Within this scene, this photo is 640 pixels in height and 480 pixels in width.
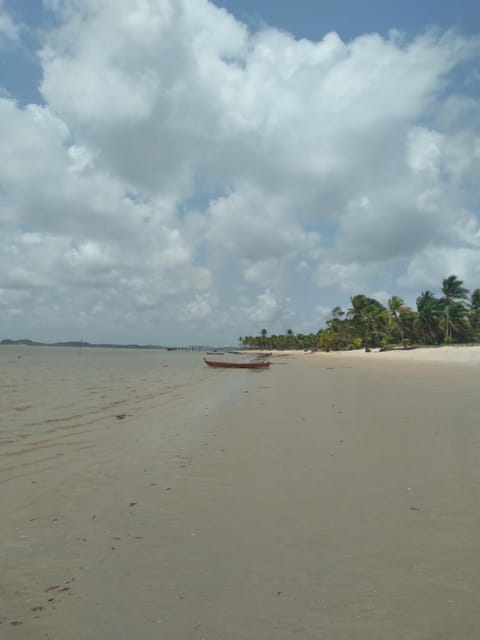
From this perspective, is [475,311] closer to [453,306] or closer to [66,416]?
[453,306]

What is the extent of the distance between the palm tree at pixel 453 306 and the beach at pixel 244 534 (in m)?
79.1

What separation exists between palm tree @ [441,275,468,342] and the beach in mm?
79057

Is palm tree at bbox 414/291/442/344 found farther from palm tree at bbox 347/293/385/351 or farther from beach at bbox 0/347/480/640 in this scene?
beach at bbox 0/347/480/640

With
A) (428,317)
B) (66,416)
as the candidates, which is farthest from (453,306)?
(66,416)

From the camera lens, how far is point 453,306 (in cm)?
8300

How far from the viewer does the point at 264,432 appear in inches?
442

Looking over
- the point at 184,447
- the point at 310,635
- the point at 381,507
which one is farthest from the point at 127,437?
the point at 310,635

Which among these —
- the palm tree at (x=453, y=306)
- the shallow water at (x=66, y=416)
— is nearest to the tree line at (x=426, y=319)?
the palm tree at (x=453, y=306)

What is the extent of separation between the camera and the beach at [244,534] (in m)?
3.47

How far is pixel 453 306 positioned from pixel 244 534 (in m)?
88.3

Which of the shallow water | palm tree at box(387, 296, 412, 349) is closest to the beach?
the shallow water

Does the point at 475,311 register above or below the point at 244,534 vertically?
above

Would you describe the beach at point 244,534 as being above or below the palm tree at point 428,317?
below

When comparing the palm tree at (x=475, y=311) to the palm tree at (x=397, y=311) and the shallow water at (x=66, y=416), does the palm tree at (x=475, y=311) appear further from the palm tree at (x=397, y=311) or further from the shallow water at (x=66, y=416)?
the shallow water at (x=66, y=416)
